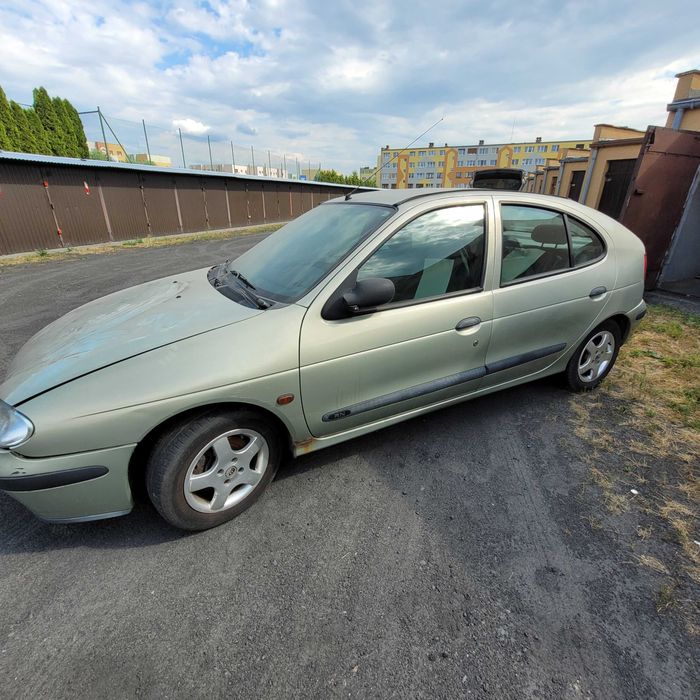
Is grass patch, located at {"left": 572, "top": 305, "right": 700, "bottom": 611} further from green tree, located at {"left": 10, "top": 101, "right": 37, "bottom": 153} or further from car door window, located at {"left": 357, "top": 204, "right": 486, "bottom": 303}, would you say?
green tree, located at {"left": 10, "top": 101, "right": 37, "bottom": 153}

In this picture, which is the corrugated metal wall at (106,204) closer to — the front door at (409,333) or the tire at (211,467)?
the tire at (211,467)

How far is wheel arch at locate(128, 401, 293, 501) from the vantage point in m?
1.83

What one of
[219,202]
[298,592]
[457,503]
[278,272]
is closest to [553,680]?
[457,503]

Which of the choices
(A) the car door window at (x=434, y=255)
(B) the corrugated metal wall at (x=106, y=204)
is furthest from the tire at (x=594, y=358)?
(B) the corrugated metal wall at (x=106, y=204)

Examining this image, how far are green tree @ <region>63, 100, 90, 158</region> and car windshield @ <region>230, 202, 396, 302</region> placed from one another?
28434 millimetres

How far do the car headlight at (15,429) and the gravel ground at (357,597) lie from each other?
710 mm

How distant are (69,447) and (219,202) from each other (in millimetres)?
20395

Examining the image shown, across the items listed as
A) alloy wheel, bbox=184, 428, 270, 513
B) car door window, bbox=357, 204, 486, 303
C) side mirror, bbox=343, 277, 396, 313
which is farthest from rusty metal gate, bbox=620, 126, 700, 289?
alloy wheel, bbox=184, 428, 270, 513

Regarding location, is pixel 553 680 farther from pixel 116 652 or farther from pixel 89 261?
A: pixel 89 261

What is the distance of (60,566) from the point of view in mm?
1879

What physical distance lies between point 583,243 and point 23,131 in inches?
1133

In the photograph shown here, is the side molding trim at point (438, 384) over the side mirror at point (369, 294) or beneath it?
beneath

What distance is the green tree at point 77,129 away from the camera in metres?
23.9

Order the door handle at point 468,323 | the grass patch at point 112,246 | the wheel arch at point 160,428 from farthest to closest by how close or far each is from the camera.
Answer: the grass patch at point 112,246 → the door handle at point 468,323 → the wheel arch at point 160,428
